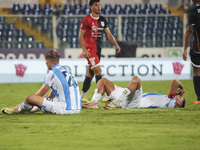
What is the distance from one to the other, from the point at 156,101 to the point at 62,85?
74.7 inches

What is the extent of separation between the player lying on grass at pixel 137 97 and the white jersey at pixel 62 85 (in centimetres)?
88

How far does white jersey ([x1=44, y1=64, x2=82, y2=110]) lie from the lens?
6.31m

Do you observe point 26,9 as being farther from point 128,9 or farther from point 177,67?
point 177,67

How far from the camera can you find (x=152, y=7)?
75.2ft

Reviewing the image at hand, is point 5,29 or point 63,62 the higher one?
point 5,29

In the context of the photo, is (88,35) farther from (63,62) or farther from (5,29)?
(5,29)

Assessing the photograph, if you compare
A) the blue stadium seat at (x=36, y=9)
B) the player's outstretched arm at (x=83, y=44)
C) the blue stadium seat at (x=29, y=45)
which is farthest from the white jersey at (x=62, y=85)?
the blue stadium seat at (x=36, y=9)

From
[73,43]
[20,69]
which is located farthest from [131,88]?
[73,43]

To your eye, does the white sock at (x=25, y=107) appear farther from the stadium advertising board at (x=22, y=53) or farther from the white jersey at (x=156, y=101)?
the stadium advertising board at (x=22, y=53)

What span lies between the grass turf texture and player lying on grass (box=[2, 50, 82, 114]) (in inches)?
5.9

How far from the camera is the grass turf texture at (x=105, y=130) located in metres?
4.33

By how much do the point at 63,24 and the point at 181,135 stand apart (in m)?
14.3

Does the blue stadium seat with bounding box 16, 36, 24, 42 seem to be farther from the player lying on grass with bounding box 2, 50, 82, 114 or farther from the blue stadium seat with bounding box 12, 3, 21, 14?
the player lying on grass with bounding box 2, 50, 82, 114

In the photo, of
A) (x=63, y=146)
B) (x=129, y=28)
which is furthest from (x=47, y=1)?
(x=63, y=146)
